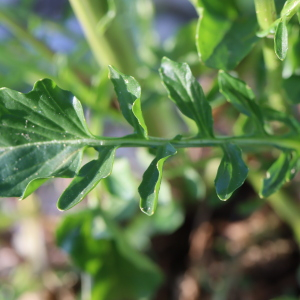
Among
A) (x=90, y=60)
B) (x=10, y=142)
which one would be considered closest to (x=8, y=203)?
(x=90, y=60)

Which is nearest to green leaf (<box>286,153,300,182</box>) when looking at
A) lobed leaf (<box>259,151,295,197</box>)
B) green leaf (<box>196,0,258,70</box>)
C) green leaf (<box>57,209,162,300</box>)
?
lobed leaf (<box>259,151,295,197</box>)

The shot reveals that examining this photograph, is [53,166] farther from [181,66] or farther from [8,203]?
[8,203]

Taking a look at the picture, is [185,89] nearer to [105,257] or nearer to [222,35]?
[222,35]

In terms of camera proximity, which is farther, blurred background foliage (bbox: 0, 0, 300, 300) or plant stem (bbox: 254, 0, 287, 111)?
blurred background foliage (bbox: 0, 0, 300, 300)

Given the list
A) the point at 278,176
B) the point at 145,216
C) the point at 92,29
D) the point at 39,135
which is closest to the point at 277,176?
the point at 278,176

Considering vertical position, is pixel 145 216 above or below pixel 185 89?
below

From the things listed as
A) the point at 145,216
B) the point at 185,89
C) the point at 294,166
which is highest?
the point at 185,89

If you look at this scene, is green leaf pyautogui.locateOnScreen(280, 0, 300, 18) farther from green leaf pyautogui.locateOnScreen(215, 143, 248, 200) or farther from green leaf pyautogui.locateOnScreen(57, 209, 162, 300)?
green leaf pyautogui.locateOnScreen(57, 209, 162, 300)
